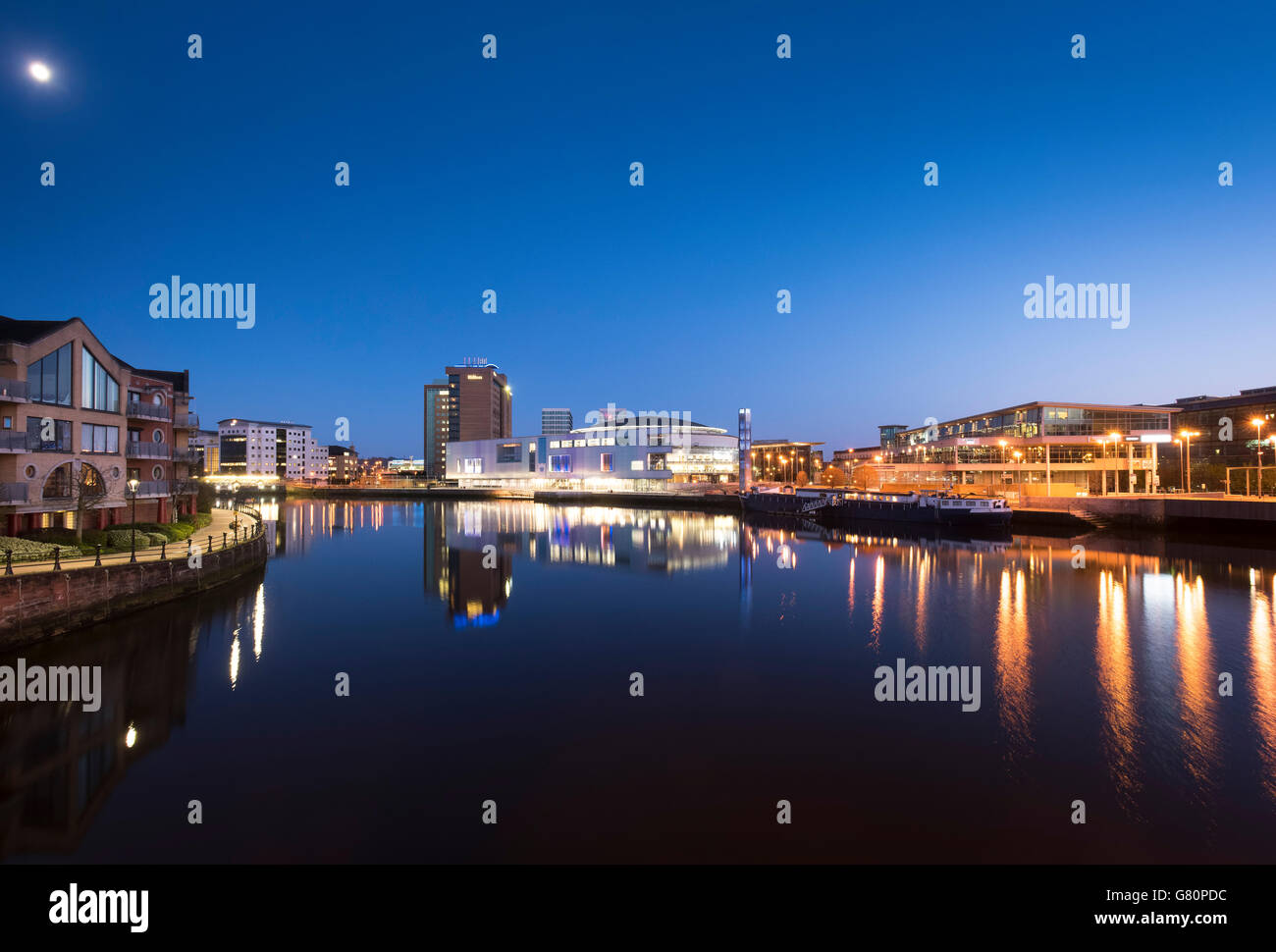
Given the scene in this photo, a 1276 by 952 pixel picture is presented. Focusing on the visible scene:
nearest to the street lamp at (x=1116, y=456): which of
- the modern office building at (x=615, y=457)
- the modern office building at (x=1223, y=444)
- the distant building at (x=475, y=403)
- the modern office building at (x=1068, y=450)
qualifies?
the modern office building at (x=1068, y=450)

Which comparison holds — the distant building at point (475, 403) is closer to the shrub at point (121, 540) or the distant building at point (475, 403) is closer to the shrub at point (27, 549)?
the shrub at point (121, 540)

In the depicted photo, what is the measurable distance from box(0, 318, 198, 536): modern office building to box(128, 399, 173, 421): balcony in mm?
42

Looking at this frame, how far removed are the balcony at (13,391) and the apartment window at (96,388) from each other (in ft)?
11.5

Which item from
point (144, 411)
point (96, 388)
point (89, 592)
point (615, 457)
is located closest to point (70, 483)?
point (96, 388)

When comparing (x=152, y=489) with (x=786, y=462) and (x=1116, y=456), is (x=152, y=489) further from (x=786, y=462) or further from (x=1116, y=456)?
(x=786, y=462)

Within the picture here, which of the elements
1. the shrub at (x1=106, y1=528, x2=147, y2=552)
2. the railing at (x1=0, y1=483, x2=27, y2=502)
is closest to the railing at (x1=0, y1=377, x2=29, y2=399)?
the railing at (x1=0, y1=483, x2=27, y2=502)

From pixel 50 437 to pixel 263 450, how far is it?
17003 centimetres

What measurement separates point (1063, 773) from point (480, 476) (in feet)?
450

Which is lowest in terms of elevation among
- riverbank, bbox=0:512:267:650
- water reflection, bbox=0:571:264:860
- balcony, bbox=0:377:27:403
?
water reflection, bbox=0:571:264:860

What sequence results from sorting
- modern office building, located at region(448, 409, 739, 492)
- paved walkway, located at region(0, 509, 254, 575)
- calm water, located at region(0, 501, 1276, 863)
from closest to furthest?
calm water, located at region(0, 501, 1276, 863)
paved walkway, located at region(0, 509, 254, 575)
modern office building, located at region(448, 409, 739, 492)

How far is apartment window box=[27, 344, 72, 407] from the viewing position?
2489 centimetres

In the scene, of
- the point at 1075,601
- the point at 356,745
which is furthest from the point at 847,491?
the point at 356,745

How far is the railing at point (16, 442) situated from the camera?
75.6 feet

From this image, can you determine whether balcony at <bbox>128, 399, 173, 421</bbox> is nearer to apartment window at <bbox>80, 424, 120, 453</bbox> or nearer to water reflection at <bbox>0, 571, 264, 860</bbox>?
apartment window at <bbox>80, 424, 120, 453</bbox>
